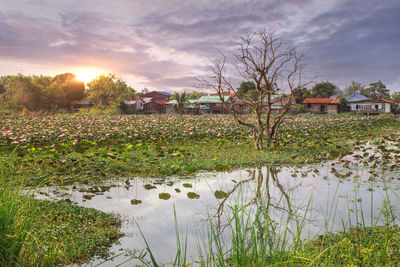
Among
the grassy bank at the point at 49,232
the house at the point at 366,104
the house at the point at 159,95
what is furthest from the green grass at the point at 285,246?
the house at the point at 159,95

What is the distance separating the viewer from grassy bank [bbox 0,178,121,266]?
2777mm

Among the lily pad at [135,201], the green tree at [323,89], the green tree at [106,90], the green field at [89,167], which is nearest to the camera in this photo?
the green field at [89,167]

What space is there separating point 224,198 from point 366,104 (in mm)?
A: 58559

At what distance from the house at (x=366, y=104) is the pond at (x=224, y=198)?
174 feet

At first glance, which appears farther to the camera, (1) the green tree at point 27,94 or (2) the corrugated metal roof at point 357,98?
(2) the corrugated metal roof at point 357,98

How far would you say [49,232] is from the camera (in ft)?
12.6

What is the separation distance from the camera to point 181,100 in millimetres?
46500

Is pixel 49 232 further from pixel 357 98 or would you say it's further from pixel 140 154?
pixel 357 98

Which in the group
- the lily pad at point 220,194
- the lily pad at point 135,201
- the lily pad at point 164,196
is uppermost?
the lily pad at point 220,194

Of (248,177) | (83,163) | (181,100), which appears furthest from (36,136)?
(181,100)

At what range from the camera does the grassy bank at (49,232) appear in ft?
9.11

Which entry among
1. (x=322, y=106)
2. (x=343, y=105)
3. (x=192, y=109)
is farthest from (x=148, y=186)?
(x=343, y=105)

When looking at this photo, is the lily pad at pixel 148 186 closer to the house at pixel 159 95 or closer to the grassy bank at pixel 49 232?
the grassy bank at pixel 49 232

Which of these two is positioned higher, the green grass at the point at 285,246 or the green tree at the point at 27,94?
the green tree at the point at 27,94
